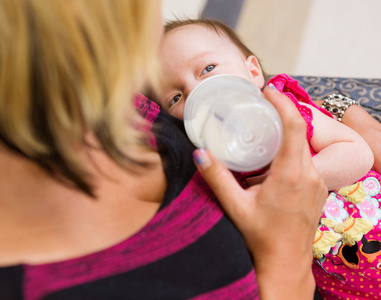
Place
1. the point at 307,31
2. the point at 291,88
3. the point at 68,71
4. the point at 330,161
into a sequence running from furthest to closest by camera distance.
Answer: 1. the point at 307,31
2. the point at 291,88
3. the point at 330,161
4. the point at 68,71

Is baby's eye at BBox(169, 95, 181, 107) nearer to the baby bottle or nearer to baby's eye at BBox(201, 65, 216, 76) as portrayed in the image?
baby's eye at BBox(201, 65, 216, 76)

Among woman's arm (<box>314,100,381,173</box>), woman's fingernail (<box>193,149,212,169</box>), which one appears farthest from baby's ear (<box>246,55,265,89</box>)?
woman's fingernail (<box>193,149,212,169</box>)

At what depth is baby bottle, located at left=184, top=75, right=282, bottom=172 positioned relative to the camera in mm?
813

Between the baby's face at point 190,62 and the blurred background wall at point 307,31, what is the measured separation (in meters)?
1.24

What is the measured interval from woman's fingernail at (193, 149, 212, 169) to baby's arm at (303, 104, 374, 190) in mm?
373

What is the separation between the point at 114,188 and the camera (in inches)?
32.0

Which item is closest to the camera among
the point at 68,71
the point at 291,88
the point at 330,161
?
the point at 68,71

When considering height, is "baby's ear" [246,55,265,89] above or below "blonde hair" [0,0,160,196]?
below

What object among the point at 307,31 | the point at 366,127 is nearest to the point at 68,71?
the point at 366,127

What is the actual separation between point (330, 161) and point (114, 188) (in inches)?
22.3

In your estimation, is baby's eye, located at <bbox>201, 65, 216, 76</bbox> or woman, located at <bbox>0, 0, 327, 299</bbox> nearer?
woman, located at <bbox>0, 0, 327, 299</bbox>

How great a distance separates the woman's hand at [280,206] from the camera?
0.84 metres

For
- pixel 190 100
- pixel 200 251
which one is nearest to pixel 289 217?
pixel 200 251

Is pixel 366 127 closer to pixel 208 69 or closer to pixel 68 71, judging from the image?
pixel 208 69
